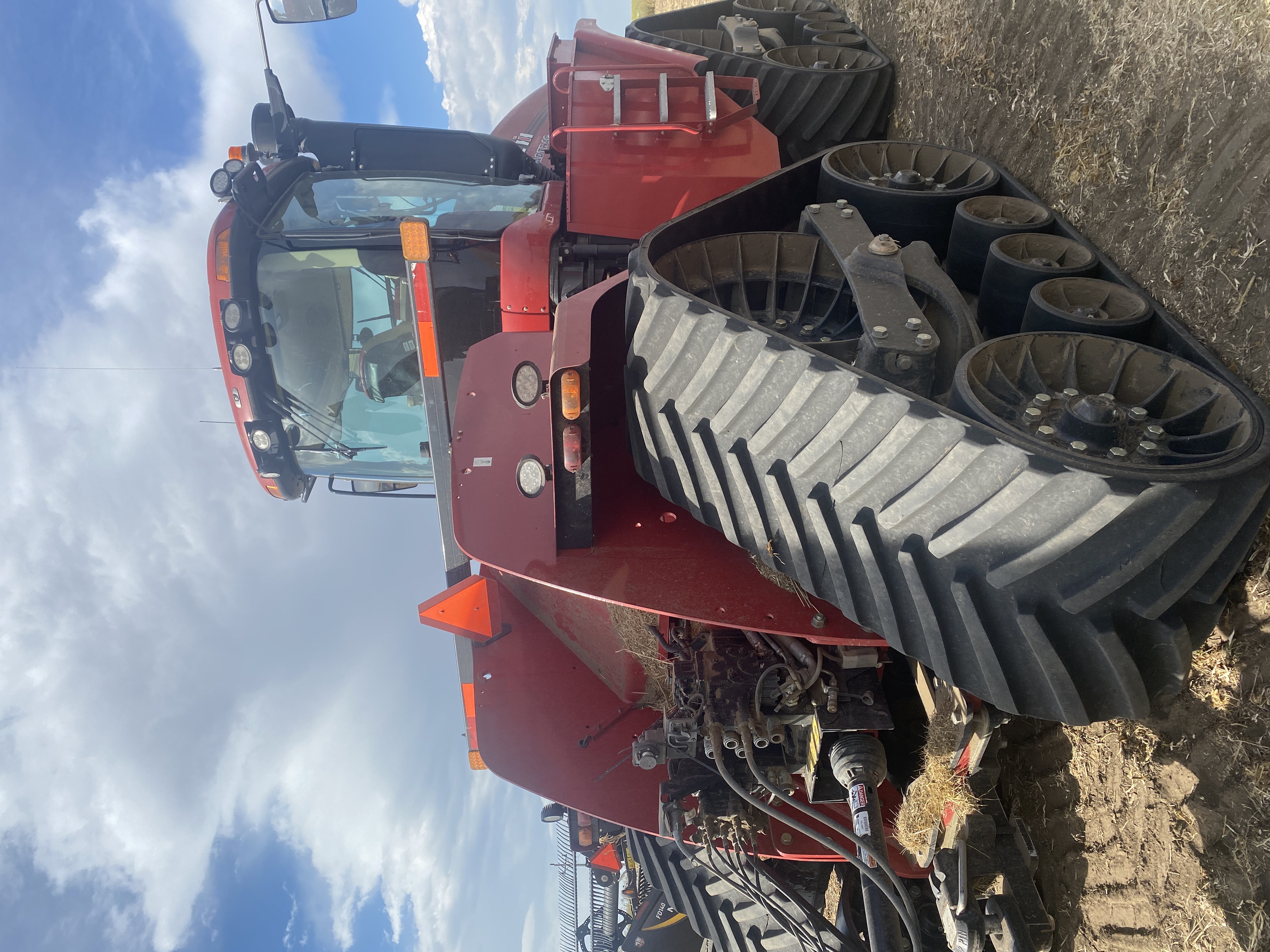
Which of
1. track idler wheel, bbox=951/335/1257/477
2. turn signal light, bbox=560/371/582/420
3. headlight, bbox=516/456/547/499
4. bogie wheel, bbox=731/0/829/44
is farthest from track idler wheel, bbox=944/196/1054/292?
bogie wheel, bbox=731/0/829/44

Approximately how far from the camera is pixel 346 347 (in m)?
3.54

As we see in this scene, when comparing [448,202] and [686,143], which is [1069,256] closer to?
[686,143]

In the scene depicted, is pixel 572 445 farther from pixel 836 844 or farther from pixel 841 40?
pixel 841 40

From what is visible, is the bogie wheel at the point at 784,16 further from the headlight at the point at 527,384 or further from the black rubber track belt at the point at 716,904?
the black rubber track belt at the point at 716,904

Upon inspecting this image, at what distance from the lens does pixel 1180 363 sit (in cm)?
195

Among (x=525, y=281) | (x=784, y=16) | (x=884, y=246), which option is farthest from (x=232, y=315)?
(x=784, y=16)

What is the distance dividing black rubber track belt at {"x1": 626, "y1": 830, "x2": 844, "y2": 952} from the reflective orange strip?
8.01ft

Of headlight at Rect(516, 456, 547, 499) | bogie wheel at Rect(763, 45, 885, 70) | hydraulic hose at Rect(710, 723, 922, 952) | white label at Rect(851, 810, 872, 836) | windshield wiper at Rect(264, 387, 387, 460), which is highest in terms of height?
bogie wheel at Rect(763, 45, 885, 70)

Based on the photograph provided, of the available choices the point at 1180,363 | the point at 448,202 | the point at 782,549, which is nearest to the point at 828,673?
the point at 782,549

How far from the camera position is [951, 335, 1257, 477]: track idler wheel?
176 centimetres

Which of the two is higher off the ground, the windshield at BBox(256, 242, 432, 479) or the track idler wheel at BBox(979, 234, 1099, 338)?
the track idler wheel at BBox(979, 234, 1099, 338)

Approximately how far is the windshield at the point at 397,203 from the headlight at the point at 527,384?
87 centimetres

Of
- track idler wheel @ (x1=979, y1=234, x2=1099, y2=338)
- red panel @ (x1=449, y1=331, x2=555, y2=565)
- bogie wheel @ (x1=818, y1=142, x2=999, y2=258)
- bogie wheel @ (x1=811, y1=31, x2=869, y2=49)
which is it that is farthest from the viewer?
bogie wheel @ (x1=811, y1=31, x2=869, y2=49)

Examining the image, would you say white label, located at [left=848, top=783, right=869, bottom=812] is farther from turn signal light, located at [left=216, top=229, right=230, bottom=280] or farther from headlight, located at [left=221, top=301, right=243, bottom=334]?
turn signal light, located at [left=216, top=229, right=230, bottom=280]
